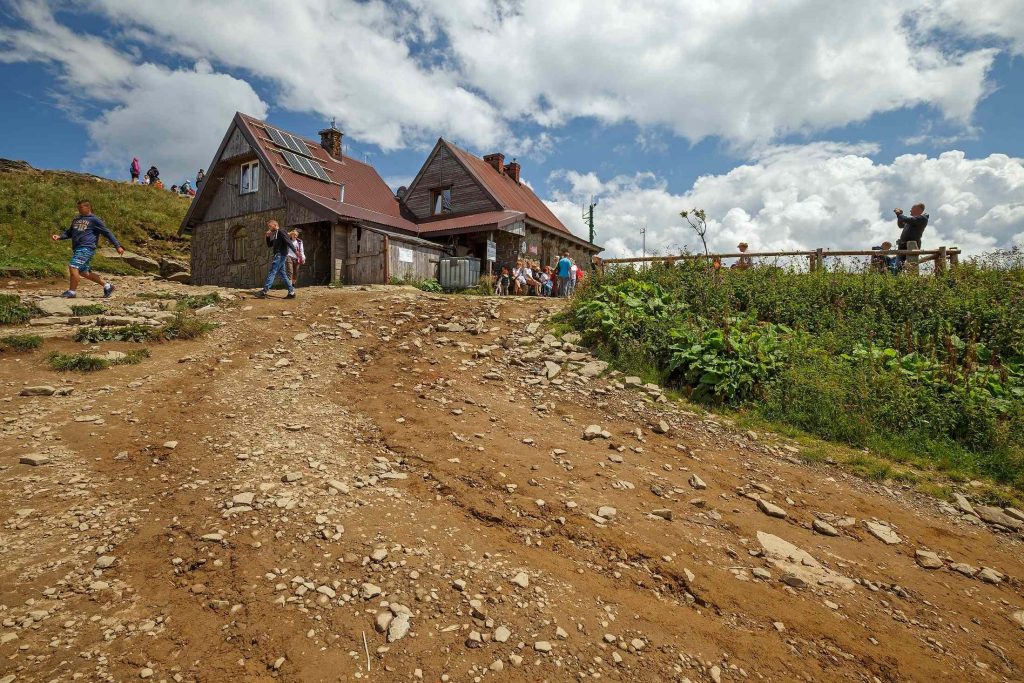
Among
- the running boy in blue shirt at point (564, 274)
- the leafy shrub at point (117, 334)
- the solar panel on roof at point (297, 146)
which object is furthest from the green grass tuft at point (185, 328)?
the solar panel on roof at point (297, 146)

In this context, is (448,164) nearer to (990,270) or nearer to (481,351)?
(481,351)

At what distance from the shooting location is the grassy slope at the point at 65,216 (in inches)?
622

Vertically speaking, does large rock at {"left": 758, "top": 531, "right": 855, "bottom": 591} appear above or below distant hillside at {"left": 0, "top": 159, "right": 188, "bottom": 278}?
below

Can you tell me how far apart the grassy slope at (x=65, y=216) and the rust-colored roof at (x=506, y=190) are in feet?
49.1

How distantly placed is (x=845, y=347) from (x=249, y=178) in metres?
21.7

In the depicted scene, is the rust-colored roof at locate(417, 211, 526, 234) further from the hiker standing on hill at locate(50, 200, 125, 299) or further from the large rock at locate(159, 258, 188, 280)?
the hiker standing on hill at locate(50, 200, 125, 299)

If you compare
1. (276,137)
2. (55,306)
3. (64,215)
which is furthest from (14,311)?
(64,215)

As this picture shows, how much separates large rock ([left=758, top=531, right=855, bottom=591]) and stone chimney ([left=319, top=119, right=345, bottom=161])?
81.2ft

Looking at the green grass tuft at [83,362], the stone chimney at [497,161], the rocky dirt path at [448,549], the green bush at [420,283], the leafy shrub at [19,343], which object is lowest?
the rocky dirt path at [448,549]

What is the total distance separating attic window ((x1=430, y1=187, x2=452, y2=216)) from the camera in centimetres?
2291

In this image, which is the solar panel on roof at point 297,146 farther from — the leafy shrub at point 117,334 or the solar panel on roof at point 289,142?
the leafy shrub at point 117,334

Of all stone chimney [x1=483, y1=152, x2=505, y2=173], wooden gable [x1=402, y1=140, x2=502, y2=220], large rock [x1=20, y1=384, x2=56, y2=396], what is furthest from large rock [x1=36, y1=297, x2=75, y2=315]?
stone chimney [x1=483, y1=152, x2=505, y2=173]

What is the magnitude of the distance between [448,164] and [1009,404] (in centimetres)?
2171

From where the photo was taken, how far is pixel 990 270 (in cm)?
1075
